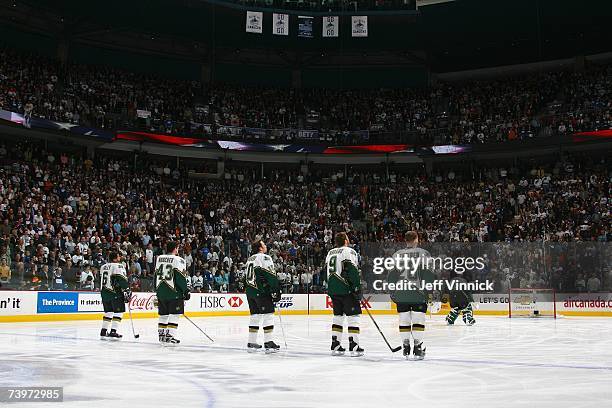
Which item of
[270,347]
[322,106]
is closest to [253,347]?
[270,347]

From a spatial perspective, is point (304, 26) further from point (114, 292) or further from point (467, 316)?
point (114, 292)

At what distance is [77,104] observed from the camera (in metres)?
36.4

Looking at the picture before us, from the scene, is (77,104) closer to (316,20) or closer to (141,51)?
(141,51)

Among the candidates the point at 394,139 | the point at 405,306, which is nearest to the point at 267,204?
the point at 394,139

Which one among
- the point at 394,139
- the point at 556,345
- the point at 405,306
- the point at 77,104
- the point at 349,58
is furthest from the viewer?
the point at 349,58

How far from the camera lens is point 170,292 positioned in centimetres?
1355

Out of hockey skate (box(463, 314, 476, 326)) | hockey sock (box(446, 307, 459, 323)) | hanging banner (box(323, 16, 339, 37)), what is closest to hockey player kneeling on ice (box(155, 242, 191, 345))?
hockey sock (box(446, 307, 459, 323))

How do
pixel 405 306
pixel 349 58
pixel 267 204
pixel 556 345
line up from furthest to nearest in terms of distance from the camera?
pixel 349 58 < pixel 267 204 < pixel 556 345 < pixel 405 306

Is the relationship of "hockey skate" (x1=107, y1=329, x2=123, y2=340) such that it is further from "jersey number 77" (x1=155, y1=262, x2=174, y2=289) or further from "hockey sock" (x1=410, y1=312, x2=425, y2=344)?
"hockey sock" (x1=410, y1=312, x2=425, y2=344)

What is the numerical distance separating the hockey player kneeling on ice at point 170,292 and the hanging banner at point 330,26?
28264 mm

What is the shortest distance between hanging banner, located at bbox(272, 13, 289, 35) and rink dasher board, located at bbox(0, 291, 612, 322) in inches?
637

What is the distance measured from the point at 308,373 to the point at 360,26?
33017 mm

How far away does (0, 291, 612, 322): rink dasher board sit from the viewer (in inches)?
869

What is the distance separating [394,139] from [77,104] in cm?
1804
